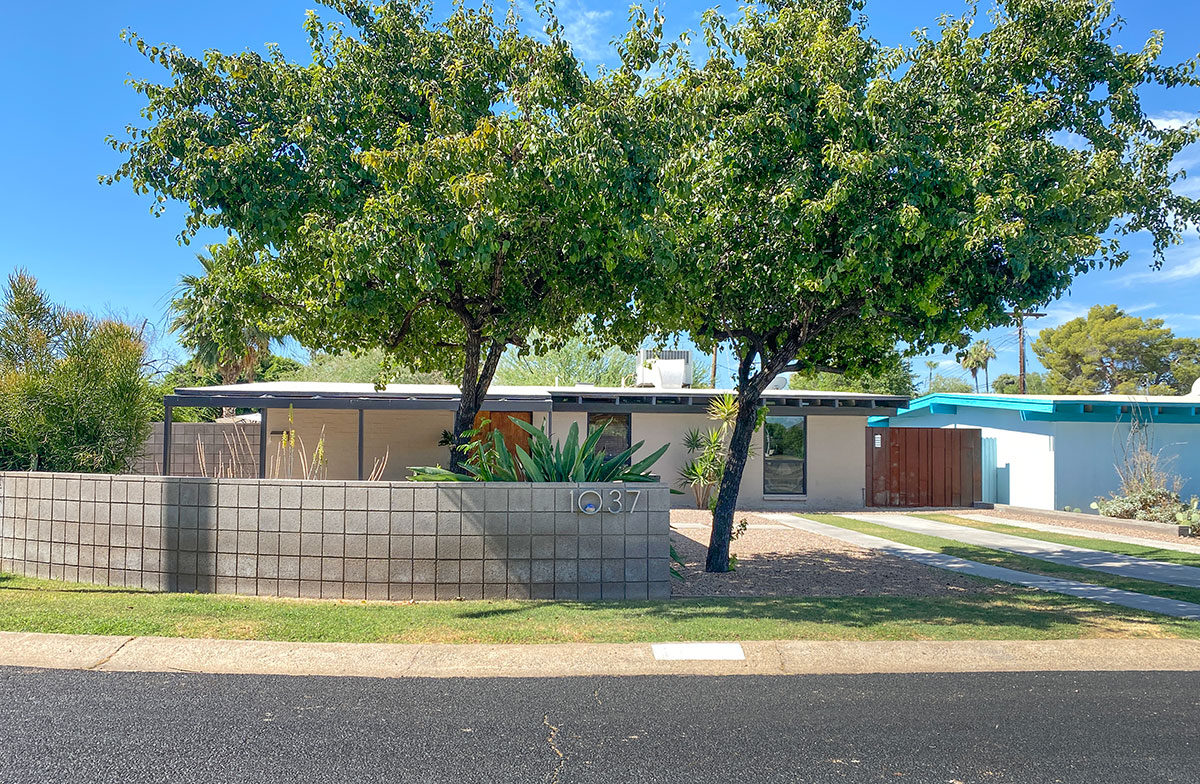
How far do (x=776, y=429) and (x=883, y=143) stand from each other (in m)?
13.6

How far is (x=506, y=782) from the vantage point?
426 centimetres

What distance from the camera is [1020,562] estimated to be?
1233 cm

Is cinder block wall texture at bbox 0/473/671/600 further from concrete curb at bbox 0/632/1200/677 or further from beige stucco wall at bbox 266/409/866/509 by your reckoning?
A: beige stucco wall at bbox 266/409/866/509

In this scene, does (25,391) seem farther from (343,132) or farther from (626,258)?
(626,258)

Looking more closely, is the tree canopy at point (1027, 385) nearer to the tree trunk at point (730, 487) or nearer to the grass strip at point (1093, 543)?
the grass strip at point (1093, 543)

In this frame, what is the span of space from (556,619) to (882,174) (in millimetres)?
5486

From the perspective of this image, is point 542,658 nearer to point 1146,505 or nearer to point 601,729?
point 601,729

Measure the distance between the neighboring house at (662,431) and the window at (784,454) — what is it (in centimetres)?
3

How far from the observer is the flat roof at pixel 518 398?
17500 millimetres

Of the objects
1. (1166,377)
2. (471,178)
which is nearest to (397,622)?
(471,178)

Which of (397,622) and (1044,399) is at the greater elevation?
(1044,399)

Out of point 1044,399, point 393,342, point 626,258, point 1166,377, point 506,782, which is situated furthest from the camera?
point 1166,377

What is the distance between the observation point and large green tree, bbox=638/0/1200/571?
27.6ft

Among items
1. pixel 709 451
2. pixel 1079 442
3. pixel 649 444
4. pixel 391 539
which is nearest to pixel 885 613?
pixel 391 539
